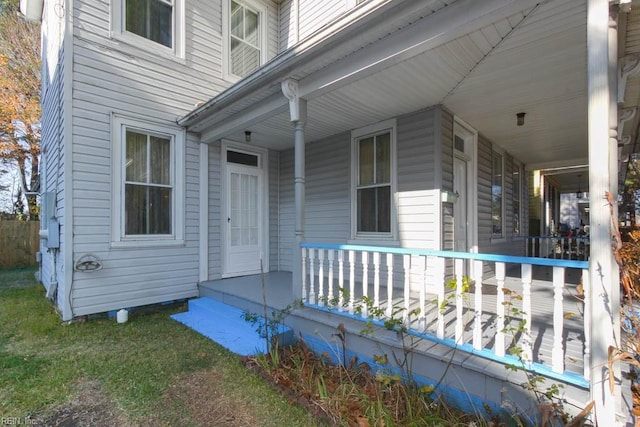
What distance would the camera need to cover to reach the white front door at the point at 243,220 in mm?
5750

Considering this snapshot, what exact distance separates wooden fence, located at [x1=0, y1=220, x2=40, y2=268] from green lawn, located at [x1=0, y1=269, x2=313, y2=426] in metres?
6.18

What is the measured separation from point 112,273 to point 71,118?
6.89ft

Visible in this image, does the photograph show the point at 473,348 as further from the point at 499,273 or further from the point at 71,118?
the point at 71,118

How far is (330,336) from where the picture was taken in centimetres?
321

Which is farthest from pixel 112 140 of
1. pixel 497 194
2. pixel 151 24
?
pixel 497 194

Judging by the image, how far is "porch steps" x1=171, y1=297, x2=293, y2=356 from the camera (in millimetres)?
3451

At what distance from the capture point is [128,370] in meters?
3.04

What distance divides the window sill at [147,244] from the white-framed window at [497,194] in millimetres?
5667

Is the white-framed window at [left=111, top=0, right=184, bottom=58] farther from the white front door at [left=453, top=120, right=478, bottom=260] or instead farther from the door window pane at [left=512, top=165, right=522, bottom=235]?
the door window pane at [left=512, top=165, right=522, bottom=235]

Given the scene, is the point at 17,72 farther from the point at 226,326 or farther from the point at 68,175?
the point at 226,326

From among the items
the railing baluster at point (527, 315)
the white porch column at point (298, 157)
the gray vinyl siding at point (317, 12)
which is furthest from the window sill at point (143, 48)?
the railing baluster at point (527, 315)

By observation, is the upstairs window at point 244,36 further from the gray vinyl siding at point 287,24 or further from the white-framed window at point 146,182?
the white-framed window at point 146,182

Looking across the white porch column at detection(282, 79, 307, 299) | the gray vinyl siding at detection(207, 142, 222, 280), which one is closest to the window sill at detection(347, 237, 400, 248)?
the white porch column at detection(282, 79, 307, 299)

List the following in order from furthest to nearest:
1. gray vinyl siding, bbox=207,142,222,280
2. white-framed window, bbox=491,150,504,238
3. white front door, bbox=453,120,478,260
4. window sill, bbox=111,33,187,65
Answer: white-framed window, bbox=491,150,504,238 < gray vinyl siding, bbox=207,142,222,280 < white front door, bbox=453,120,478,260 < window sill, bbox=111,33,187,65
